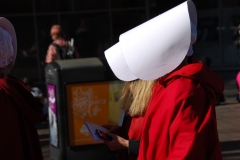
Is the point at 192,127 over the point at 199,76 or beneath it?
beneath

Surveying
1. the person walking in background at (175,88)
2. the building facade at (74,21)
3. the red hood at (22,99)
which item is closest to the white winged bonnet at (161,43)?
the person walking in background at (175,88)

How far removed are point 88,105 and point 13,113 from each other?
330cm

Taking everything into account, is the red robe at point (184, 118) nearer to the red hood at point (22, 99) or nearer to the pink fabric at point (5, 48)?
the red hood at point (22, 99)

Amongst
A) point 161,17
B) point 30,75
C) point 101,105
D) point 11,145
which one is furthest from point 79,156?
point 30,75

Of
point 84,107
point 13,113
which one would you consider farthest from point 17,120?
point 84,107

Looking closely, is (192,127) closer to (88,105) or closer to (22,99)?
(22,99)

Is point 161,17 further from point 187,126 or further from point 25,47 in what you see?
point 25,47

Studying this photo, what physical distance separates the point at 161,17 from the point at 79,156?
4.19 m

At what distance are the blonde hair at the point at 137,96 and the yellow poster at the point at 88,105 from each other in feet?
10.5

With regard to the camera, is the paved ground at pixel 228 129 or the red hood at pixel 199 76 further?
the paved ground at pixel 228 129

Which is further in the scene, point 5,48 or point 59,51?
point 59,51

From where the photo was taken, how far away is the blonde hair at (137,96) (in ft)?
9.80

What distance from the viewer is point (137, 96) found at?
304cm

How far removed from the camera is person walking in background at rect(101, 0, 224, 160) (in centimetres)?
236
